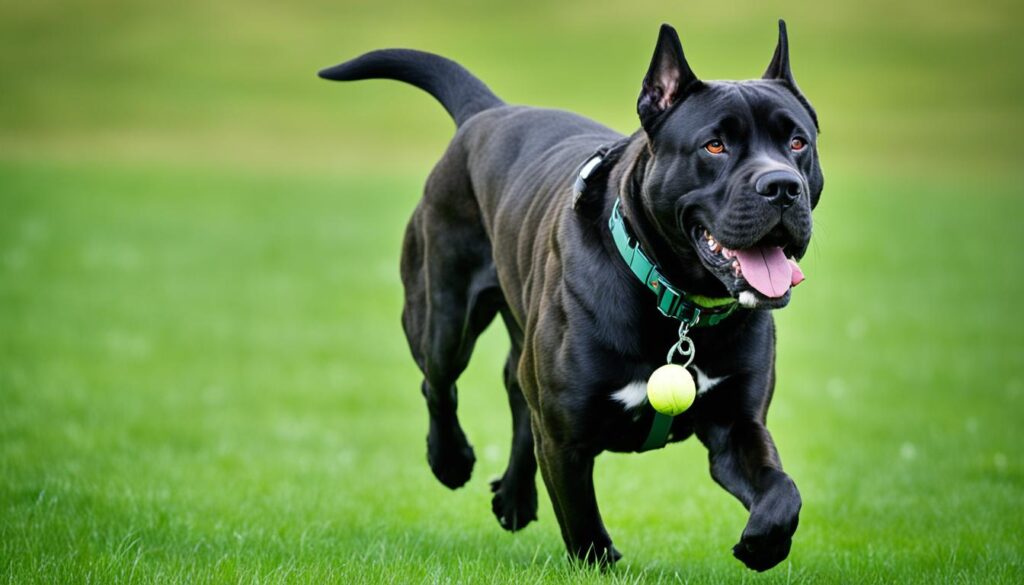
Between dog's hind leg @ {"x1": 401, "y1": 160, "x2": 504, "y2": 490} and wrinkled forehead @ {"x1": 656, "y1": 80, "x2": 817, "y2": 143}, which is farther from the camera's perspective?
dog's hind leg @ {"x1": 401, "y1": 160, "x2": 504, "y2": 490}

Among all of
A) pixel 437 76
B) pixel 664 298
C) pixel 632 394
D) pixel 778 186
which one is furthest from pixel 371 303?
pixel 778 186

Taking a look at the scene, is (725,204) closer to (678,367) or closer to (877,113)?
(678,367)

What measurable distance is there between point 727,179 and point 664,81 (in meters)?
0.49

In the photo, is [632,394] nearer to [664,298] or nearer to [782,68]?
[664,298]

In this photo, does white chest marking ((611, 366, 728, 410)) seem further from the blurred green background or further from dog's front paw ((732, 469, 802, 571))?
the blurred green background

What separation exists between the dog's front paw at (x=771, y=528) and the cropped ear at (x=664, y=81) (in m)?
1.28

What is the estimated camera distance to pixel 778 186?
14.1 feet

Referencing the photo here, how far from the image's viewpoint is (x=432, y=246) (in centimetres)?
Result: 643

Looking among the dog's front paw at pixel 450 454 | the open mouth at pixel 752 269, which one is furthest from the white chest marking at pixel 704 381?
the dog's front paw at pixel 450 454

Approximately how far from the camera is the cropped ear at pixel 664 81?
4.70 meters

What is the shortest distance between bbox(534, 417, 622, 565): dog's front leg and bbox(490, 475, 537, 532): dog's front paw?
1.08 metres

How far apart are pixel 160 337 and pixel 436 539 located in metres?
9.16

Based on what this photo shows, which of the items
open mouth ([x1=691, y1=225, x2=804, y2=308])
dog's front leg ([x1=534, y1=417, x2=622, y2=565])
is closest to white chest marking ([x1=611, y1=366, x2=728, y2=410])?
dog's front leg ([x1=534, y1=417, x2=622, y2=565])

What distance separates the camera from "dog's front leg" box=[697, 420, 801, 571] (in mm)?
4375
